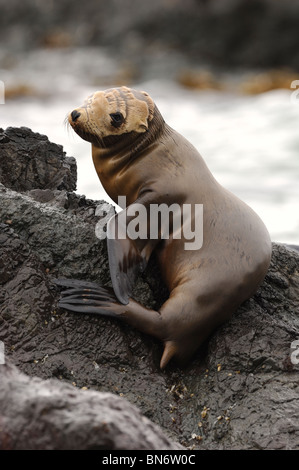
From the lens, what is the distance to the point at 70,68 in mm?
18359

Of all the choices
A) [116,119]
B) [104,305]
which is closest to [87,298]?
[104,305]

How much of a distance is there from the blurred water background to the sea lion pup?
30.4ft

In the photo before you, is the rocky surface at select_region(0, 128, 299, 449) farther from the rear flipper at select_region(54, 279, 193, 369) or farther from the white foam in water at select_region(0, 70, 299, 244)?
the white foam in water at select_region(0, 70, 299, 244)

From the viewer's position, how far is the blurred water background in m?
15.0

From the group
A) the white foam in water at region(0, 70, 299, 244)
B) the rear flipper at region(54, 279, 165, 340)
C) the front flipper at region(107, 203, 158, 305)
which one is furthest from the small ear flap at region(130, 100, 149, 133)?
the white foam in water at region(0, 70, 299, 244)

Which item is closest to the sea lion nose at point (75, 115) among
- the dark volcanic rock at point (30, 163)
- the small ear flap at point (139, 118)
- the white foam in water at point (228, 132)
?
the small ear flap at point (139, 118)

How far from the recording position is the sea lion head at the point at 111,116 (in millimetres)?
4172

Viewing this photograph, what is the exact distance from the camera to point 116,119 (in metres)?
4.17

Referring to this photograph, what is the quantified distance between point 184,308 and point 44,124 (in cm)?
1188

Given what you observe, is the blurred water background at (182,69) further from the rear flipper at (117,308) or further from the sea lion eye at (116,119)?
the rear flipper at (117,308)

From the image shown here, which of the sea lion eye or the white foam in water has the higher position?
the white foam in water

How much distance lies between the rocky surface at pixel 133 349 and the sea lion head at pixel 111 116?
1.39ft

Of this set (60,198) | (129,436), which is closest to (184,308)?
(60,198)

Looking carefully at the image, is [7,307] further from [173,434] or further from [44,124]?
[44,124]
